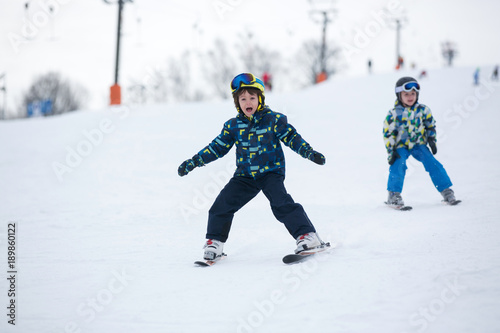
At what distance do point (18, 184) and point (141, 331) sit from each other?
252 inches

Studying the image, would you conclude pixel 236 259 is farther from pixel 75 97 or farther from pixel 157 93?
pixel 75 97

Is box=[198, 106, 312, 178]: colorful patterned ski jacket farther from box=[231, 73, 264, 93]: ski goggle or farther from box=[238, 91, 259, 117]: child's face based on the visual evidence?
box=[231, 73, 264, 93]: ski goggle

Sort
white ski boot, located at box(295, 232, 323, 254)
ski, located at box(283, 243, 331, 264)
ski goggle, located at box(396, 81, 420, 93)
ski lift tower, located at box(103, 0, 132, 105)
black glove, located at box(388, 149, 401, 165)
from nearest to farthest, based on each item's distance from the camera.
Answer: ski, located at box(283, 243, 331, 264) → white ski boot, located at box(295, 232, 323, 254) → ski goggle, located at box(396, 81, 420, 93) → black glove, located at box(388, 149, 401, 165) → ski lift tower, located at box(103, 0, 132, 105)

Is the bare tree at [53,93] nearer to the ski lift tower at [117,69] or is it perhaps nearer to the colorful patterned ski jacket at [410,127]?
the ski lift tower at [117,69]

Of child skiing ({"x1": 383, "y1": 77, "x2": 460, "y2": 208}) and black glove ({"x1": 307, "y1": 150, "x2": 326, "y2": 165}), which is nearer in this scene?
black glove ({"x1": 307, "y1": 150, "x2": 326, "y2": 165})

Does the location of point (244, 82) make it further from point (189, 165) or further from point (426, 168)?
point (426, 168)

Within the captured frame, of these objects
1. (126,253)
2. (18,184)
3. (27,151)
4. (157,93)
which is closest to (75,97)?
(157,93)

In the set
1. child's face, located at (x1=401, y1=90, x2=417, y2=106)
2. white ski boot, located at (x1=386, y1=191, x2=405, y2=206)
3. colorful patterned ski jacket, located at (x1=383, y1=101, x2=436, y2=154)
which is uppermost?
child's face, located at (x1=401, y1=90, x2=417, y2=106)

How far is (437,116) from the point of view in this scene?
41.3 feet

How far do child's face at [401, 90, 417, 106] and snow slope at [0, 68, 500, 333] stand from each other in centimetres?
122

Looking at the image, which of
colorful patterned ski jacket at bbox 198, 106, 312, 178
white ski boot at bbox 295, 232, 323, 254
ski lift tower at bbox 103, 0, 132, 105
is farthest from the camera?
ski lift tower at bbox 103, 0, 132, 105

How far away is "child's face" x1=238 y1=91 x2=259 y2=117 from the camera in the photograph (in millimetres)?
3410

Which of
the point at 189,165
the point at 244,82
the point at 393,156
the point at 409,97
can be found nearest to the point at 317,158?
the point at 244,82

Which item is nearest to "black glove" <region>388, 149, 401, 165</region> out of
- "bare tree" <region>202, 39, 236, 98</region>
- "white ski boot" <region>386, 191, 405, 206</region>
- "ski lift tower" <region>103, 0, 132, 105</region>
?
"white ski boot" <region>386, 191, 405, 206</region>
